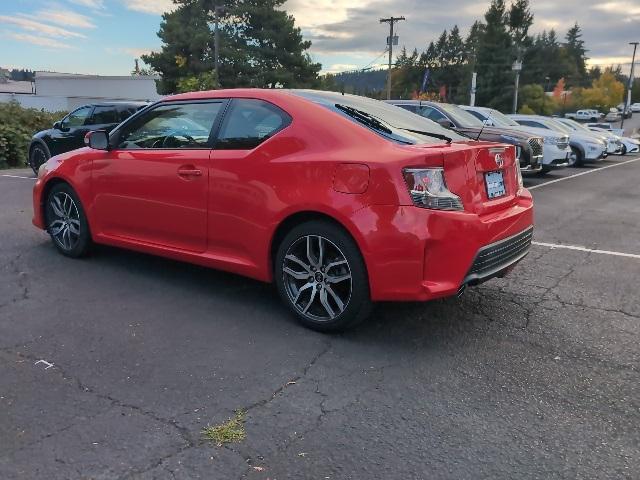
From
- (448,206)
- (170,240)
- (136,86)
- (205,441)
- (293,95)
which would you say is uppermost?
(136,86)

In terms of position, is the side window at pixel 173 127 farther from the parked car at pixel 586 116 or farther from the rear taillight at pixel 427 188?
the parked car at pixel 586 116

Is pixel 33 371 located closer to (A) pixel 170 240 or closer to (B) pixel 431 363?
(A) pixel 170 240

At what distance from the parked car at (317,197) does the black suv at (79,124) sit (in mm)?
8225

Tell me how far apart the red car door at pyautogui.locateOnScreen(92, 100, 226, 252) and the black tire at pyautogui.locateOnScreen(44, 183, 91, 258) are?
0.80ft

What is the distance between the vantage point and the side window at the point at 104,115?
41.1 feet

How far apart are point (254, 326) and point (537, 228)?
5.04m

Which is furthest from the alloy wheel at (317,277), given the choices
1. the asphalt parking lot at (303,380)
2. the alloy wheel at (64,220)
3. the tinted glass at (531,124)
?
the tinted glass at (531,124)

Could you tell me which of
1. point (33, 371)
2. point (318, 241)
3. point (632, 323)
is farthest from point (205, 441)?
point (632, 323)

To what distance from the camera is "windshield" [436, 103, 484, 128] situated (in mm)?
11898

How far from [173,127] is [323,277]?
6.12 ft

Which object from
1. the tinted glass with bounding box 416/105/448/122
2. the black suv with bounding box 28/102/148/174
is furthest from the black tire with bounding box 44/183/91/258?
the tinted glass with bounding box 416/105/448/122

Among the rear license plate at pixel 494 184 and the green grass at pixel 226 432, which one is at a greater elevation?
the rear license plate at pixel 494 184

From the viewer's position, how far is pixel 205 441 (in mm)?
2580

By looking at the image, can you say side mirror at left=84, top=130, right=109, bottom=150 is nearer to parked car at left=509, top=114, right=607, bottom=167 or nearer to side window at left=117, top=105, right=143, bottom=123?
side window at left=117, top=105, right=143, bottom=123
